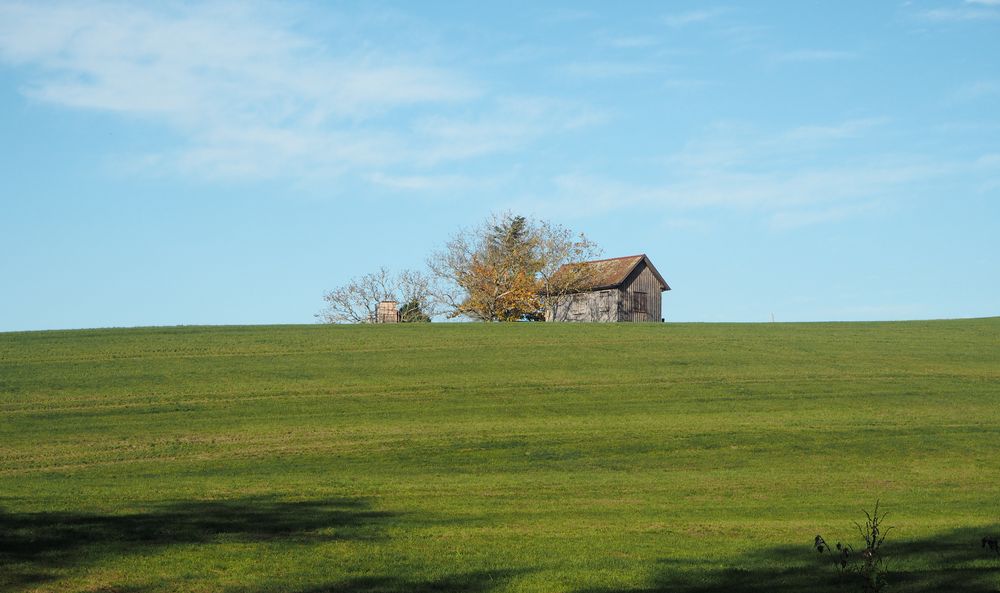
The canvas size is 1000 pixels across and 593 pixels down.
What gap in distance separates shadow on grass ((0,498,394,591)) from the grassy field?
0.07 meters

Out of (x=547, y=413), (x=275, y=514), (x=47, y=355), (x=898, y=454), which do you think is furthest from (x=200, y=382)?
(x=898, y=454)

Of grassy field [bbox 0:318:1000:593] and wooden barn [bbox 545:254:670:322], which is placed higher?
wooden barn [bbox 545:254:670:322]

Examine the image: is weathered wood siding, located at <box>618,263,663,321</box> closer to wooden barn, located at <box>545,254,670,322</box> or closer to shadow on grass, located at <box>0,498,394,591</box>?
wooden barn, located at <box>545,254,670,322</box>

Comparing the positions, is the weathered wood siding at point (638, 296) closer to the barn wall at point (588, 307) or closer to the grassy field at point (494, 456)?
the barn wall at point (588, 307)

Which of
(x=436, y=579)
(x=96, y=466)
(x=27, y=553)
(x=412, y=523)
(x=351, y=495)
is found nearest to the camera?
(x=436, y=579)

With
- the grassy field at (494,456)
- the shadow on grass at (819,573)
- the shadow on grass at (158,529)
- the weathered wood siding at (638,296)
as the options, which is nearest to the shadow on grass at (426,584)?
the grassy field at (494,456)

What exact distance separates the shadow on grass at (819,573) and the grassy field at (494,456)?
2.3 inches

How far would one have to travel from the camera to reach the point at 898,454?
80.2 feet

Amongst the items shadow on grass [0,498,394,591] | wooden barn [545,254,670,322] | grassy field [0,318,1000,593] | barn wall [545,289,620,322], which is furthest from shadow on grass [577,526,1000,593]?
barn wall [545,289,620,322]

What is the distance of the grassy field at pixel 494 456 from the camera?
40.8ft

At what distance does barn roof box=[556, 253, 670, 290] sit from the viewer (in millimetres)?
75688

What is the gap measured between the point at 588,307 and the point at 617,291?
4.35m

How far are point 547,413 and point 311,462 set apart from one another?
23.7 feet

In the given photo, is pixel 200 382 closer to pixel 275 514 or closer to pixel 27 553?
pixel 275 514
